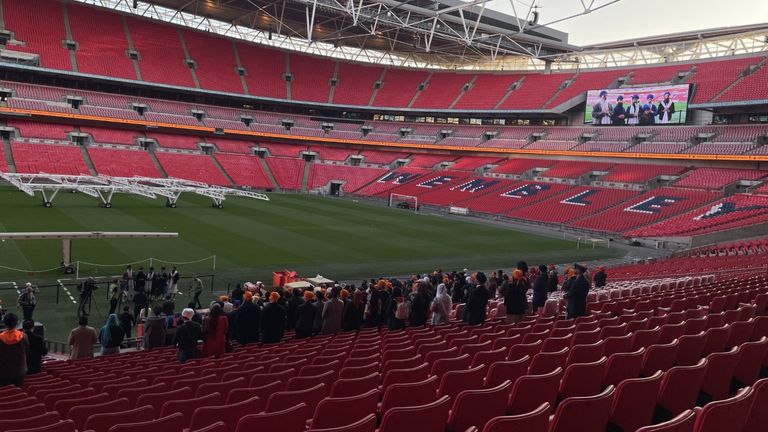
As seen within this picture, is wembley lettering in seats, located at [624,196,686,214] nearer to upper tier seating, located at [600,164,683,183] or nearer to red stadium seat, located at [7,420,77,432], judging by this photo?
upper tier seating, located at [600,164,683,183]

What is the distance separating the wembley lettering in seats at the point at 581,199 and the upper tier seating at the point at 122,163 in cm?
3985

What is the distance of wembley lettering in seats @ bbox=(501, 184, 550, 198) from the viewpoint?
52.2 meters

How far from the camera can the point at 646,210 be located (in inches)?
1692

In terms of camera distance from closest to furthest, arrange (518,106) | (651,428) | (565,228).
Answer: (651,428) → (565,228) → (518,106)

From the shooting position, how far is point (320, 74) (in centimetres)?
7512

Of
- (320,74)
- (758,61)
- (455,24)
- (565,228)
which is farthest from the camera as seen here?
(320,74)

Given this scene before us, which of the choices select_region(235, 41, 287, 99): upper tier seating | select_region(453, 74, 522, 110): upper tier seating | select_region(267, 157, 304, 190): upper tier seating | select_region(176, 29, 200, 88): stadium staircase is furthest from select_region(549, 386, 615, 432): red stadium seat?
select_region(235, 41, 287, 99): upper tier seating

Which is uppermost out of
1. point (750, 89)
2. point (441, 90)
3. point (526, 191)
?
point (441, 90)

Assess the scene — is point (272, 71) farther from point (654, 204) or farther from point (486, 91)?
point (654, 204)

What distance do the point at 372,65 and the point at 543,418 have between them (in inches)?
3114

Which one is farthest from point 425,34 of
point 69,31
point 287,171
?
point 69,31

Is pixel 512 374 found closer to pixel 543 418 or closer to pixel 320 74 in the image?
pixel 543 418

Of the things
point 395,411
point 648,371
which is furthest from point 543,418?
point 648,371

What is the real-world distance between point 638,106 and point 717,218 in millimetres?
18274
